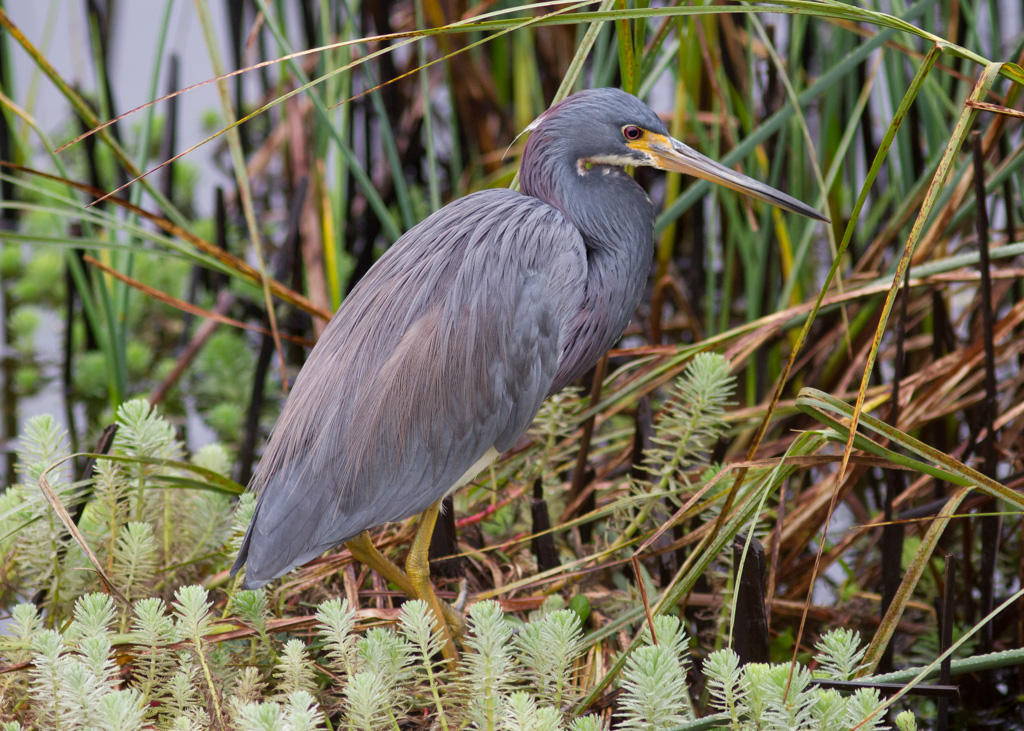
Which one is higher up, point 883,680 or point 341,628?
point 341,628

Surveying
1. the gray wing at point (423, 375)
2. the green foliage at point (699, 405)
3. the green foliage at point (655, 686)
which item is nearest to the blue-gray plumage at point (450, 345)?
the gray wing at point (423, 375)

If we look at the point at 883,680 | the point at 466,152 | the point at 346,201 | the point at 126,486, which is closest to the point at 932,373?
the point at 883,680

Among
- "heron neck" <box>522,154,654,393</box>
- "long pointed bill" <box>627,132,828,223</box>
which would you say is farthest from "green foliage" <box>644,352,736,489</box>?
"long pointed bill" <box>627,132,828,223</box>

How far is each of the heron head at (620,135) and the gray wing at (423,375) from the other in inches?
6.7

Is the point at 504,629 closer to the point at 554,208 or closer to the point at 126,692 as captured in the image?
the point at 126,692

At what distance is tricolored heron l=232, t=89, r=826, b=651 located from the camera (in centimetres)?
190

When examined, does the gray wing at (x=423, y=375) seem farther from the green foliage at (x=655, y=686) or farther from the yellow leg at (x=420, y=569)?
the green foliage at (x=655, y=686)

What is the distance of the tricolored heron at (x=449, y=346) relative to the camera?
6.22ft

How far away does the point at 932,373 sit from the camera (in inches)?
95.9

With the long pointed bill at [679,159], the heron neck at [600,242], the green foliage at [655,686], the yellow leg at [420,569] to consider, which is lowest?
the yellow leg at [420,569]

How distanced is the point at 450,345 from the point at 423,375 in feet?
0.25

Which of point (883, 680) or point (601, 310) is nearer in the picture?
point (883, 680)

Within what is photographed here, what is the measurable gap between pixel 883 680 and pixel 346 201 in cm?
266

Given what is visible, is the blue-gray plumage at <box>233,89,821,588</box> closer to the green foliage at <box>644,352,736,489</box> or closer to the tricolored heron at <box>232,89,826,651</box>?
the tricolored heron at <box>232,89,826,651</box>
